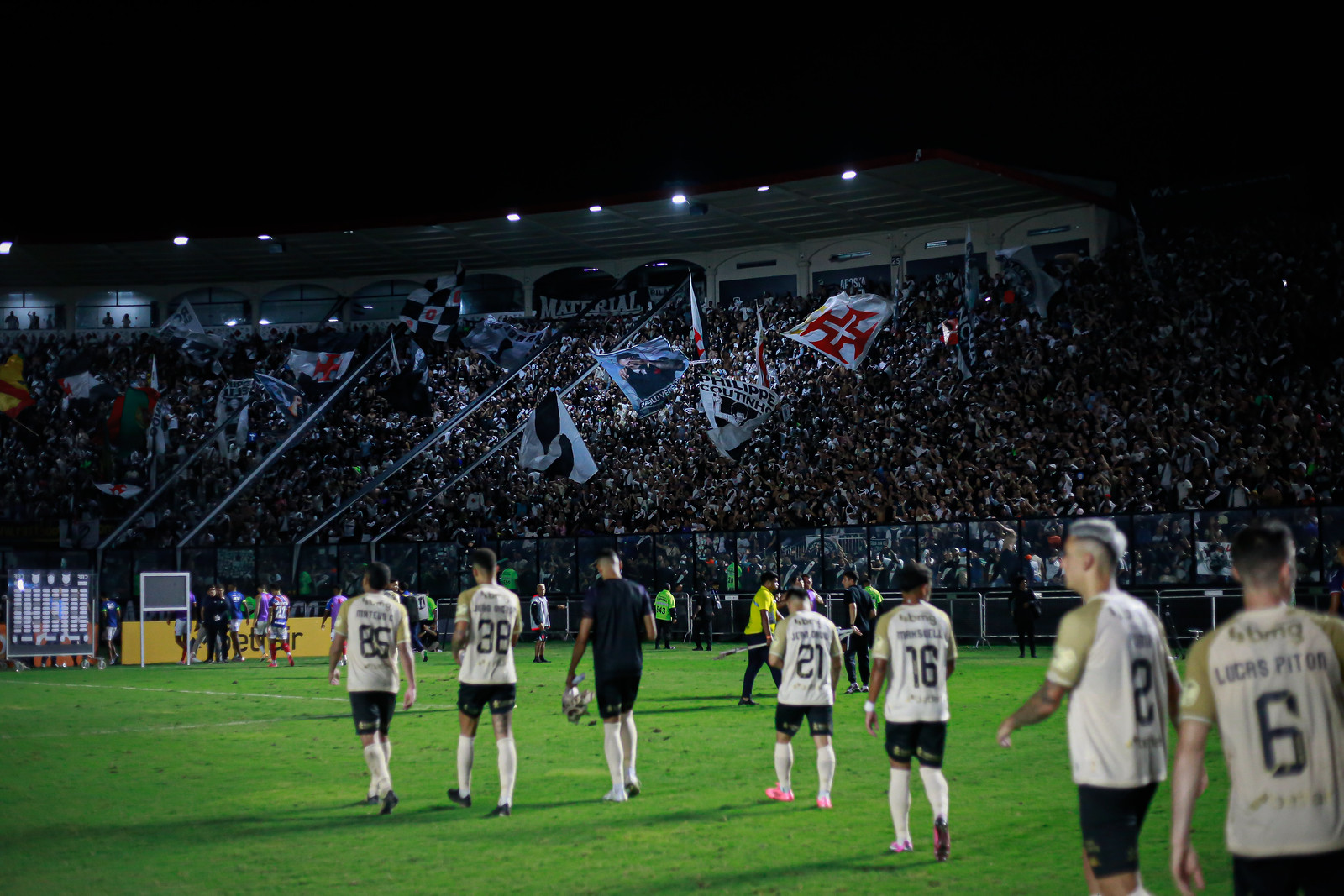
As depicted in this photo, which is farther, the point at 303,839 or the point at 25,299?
the point at 25,299

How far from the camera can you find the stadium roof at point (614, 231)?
4322 cm

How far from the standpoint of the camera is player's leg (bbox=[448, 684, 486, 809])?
10.5 meters

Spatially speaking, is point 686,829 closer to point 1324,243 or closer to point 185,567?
point 1324,243

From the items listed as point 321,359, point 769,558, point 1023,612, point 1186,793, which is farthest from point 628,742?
point 321,359

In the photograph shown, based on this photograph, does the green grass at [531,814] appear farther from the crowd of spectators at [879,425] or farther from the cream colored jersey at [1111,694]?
the crowd of spectators at [879,425]

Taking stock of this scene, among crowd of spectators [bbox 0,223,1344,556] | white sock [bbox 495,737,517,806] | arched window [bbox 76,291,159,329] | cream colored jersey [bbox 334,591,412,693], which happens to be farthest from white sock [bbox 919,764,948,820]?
arched window [bbox 76,291,159,329]

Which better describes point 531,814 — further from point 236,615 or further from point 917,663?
point 236,615

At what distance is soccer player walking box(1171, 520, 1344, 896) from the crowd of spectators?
25828 millimetres

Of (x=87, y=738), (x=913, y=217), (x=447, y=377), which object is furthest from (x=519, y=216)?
(x=87, y=738)

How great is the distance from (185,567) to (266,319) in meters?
19.1

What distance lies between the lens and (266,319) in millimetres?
57062

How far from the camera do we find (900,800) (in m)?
8.80

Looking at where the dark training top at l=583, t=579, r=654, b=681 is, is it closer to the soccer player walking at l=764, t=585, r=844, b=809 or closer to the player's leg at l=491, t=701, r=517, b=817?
the player's leg at l=491, t=701, r=517, b=817

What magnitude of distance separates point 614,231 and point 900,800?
42764mm
